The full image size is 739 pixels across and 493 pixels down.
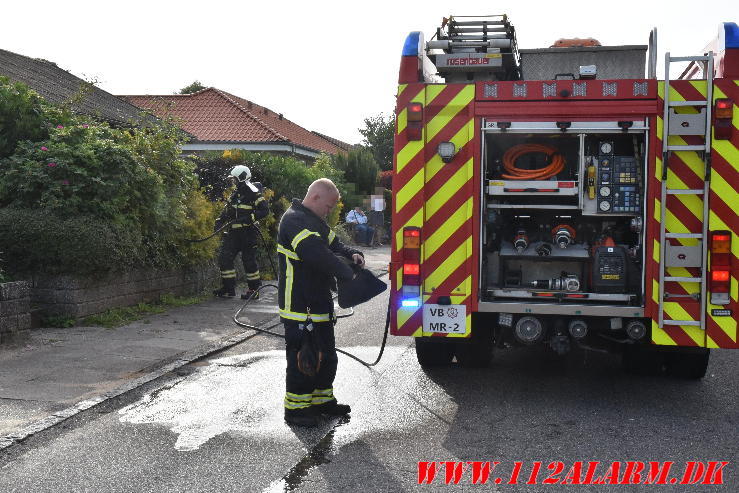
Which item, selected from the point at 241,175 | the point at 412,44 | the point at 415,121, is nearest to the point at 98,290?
the point at 241,175

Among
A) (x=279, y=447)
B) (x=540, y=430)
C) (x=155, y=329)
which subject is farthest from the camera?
(x=155, y=329)

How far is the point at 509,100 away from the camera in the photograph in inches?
244

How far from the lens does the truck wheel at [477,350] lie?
6750mm

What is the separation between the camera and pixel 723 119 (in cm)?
583

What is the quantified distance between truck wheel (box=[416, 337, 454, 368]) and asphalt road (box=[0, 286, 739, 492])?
0.42 ft

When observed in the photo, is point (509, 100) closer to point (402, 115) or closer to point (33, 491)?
point (402, 115)

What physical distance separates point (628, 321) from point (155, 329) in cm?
531

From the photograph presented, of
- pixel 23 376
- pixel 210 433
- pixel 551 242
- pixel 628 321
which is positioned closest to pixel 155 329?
pixel 23 376

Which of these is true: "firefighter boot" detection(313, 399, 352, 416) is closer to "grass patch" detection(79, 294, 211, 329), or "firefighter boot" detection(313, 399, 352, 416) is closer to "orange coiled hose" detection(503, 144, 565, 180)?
"orange coiled hose" detection(503, 144, 565, 180)

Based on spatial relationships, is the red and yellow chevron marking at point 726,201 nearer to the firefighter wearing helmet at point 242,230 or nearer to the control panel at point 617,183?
the control panel at point 617,183

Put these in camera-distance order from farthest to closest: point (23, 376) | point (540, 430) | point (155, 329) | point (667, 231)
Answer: point (155, 329) → point (23, 376) → point (667, 231) → point (540, 430)

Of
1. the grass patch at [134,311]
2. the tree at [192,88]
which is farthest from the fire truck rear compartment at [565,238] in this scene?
the tree at [192,88]

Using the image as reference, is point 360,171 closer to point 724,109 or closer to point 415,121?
point 415,121

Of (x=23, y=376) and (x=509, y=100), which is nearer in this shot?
(x=509, y=100)
